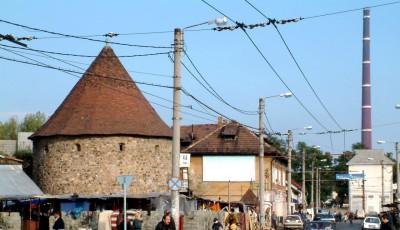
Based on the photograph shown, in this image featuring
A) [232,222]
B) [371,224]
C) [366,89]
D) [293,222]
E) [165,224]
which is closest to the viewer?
[165,224]

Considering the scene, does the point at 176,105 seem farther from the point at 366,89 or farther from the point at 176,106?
the point at 366,89

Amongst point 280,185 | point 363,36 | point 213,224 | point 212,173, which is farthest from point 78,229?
point 363,36

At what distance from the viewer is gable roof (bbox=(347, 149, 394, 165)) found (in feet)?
434

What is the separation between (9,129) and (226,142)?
38.5m

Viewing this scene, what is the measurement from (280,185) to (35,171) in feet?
86.7

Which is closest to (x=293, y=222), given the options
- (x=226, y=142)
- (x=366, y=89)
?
(x=226, y=142)

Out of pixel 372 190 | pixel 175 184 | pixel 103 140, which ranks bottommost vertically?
pixel 372 190

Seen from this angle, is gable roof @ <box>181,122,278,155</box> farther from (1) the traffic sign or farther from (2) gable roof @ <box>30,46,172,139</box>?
(1) the traffic sign

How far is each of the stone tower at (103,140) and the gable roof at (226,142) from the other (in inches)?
263

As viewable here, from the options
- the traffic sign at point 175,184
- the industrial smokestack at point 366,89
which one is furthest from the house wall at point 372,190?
the traffic sign at point 175,184

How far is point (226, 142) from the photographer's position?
68.8 meters

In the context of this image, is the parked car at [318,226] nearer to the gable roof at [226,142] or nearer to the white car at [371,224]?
the white car at [371,224]

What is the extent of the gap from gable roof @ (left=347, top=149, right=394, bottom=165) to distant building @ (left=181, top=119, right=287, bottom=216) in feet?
214

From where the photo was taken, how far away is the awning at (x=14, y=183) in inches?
1760
